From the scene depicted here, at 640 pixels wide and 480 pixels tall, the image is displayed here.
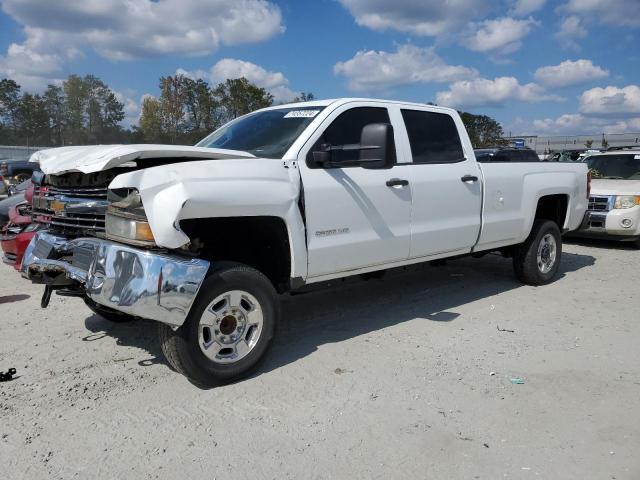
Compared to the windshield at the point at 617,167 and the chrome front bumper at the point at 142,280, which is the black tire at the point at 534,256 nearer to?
the chrome front bumper at the point at 142,280

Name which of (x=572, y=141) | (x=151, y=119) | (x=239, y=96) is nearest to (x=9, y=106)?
(x=151, y=119)

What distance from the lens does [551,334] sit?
4867 millimetres

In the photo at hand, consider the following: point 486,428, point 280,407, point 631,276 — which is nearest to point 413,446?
point 486,428

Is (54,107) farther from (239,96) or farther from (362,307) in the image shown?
(362,307)

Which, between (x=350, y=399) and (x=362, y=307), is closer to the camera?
(x=350, y=399)

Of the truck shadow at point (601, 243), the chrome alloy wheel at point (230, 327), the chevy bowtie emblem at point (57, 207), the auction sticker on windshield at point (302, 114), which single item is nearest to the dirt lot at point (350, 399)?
the chrome alloy wheel at point (230, 327)

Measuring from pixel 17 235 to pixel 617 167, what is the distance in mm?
10411

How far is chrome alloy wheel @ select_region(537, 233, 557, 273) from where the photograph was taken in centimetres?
669

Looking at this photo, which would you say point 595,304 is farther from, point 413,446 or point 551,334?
point 413,446

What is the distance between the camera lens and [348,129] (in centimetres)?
460

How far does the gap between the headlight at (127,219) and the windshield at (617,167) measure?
9.84m

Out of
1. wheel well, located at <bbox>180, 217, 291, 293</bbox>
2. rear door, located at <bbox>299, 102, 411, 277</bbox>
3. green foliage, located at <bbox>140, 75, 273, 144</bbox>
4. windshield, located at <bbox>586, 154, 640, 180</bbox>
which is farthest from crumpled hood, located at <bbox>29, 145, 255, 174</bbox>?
green foliage, located at <bbox>140, 75, 273, 144</bbox>

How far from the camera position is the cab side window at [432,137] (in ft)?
16.7

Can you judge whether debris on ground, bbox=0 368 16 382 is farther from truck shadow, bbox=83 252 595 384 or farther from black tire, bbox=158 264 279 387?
black tire, bbox=158 264 279 387
